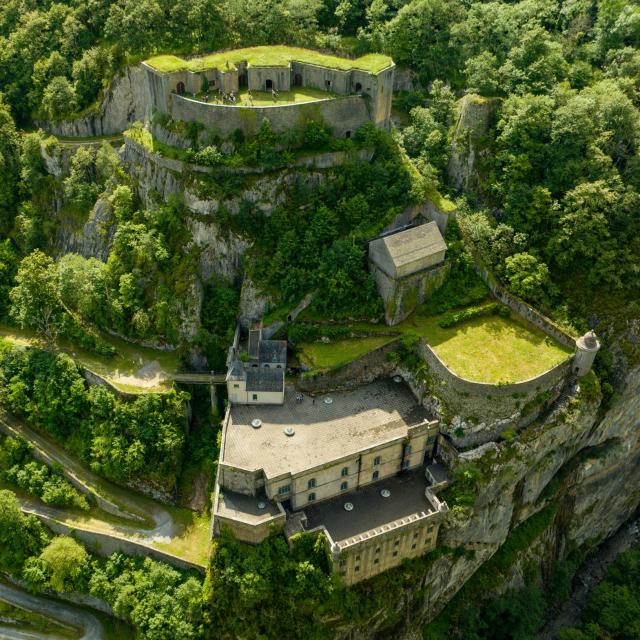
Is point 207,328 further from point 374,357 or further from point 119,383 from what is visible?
point 374,357

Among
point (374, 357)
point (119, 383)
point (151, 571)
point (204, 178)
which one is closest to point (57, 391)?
point (119, 383)

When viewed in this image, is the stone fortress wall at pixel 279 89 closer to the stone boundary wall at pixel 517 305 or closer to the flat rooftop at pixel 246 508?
the stone boundary wall at pixel 517 305

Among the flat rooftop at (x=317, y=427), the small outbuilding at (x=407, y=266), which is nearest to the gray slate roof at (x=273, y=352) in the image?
the flat rooftop at (x=317, y=427)

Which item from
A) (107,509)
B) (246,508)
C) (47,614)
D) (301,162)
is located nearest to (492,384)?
(246,508)

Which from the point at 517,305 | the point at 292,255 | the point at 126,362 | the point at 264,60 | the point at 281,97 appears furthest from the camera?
the point at 264,60

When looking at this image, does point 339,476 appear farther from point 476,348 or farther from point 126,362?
point 126,362

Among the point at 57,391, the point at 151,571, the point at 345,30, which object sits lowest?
the point at 151,571

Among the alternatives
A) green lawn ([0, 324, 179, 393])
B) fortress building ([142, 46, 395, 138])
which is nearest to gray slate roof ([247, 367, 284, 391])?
green lawn ([0, 324, 179, 393])
